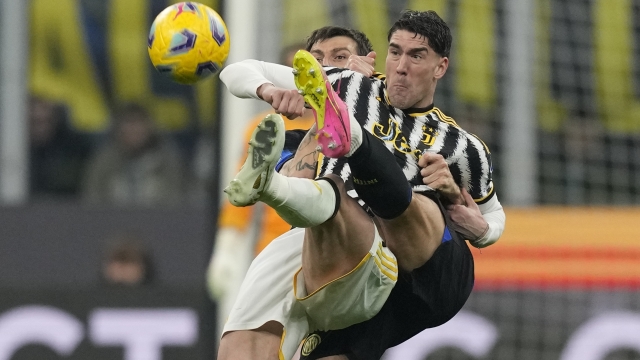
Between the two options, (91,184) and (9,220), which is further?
(91,184)

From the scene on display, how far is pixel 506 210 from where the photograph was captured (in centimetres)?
655

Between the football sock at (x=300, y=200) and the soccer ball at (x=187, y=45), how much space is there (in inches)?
23.2

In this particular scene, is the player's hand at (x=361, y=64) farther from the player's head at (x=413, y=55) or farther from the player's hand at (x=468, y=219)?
the player's hand at (x=468, y=219)

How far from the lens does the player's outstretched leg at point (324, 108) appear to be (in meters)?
3.66

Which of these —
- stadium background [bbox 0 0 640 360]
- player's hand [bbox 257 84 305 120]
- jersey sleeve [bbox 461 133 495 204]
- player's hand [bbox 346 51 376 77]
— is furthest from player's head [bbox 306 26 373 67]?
stadium background [bbox 0 0 640 360]

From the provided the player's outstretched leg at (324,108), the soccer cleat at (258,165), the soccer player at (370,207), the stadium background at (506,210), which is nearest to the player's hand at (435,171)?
the soccer player at (370,207)

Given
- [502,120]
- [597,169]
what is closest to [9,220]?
[502,120]

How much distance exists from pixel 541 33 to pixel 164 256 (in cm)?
247

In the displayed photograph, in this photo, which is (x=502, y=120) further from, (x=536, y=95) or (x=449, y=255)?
(x=449, y=255)

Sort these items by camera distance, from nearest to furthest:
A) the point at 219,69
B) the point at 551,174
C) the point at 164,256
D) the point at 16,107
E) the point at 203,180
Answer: the point at 219,69 < the point at 551,174 < the point at 164,256 < the point at 16,107 < the point at 203,180

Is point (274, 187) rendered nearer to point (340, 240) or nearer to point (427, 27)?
point (340, 240)

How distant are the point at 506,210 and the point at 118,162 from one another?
8.60 feet

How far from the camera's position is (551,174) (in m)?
6.82

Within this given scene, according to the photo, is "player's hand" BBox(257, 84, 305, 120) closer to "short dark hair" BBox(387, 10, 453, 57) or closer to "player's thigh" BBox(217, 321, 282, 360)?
"short dark hair" BBox(387, 10, 453, 57)
